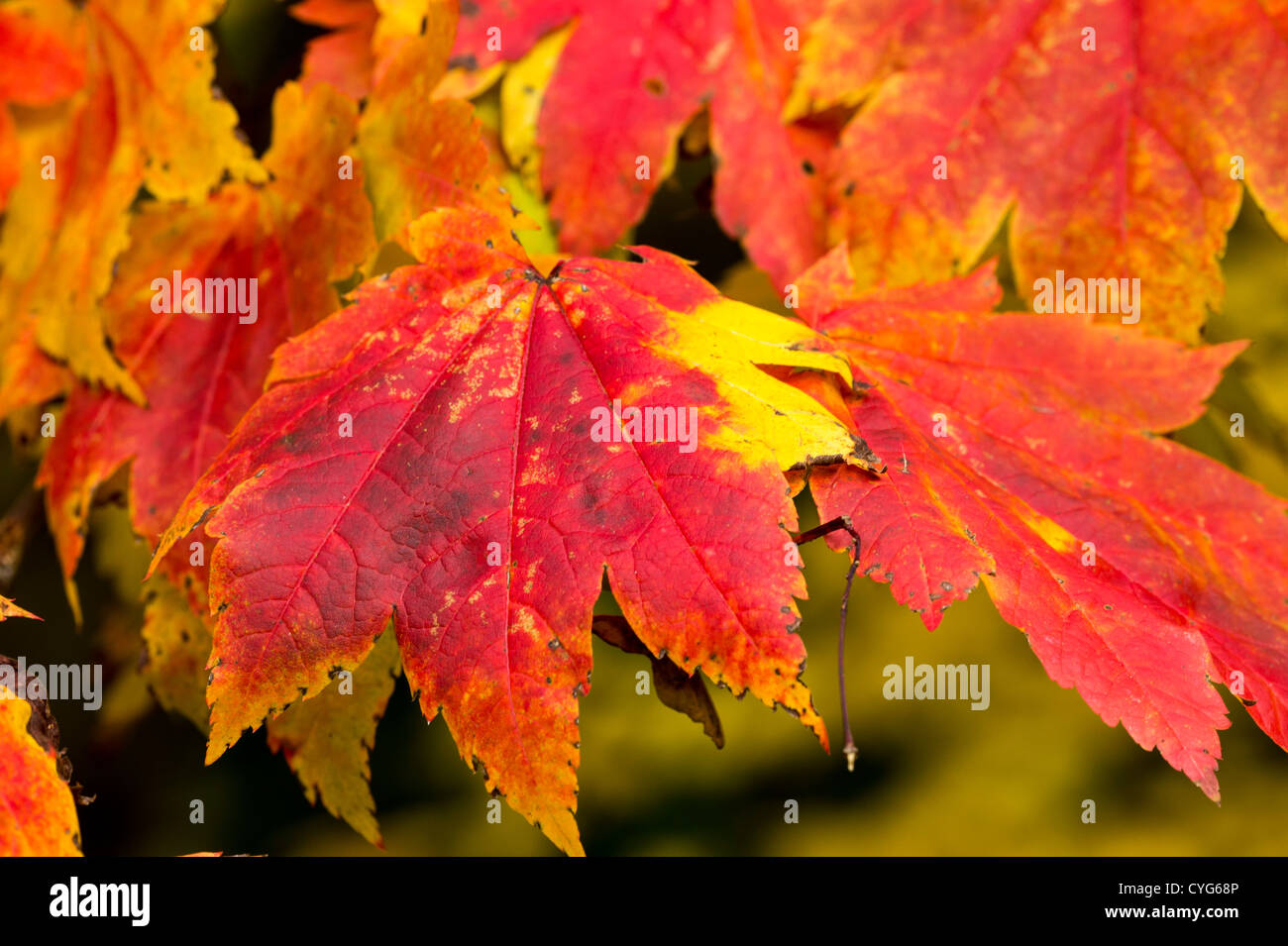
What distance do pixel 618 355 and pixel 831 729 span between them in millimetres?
614

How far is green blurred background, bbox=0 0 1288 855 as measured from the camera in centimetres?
97

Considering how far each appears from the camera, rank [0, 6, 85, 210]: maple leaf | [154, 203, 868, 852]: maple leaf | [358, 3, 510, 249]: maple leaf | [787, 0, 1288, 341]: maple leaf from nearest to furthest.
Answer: [154, 203, 868, 852]: maple leaf < [358, 3, 510, 249]: maple leaf < [787, 0, 1288, 341]: maple leaf < [0, 6, 85, 210]: maple leaf

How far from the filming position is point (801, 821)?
41.4 inches

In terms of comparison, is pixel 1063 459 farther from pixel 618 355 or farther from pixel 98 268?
pixel 98 268

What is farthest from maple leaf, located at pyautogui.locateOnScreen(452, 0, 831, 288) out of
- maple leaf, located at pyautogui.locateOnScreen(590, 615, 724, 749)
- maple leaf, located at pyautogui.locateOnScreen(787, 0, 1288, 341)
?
maple leaf, located at pyautogui.locateOnScreen(590, 615, 724, 749)

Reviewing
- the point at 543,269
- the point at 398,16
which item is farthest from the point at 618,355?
the point at 398,16

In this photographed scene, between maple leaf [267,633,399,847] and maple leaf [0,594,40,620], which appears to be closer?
maple leaf [0,594,40,620]

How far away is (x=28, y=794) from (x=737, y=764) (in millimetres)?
715

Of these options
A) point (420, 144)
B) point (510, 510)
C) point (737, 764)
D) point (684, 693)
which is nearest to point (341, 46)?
point (420, 144)

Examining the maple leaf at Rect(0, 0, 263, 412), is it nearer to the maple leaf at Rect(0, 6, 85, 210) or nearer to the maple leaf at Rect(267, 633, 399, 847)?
the maple leaf at Rect(0, 6, 85, 210)

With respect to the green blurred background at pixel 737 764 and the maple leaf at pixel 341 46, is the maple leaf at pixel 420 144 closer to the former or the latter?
the maple leaf at pixel 341 46

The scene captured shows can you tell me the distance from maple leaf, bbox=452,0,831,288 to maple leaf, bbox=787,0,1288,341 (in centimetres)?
3

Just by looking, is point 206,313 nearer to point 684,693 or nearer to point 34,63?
point 34,63

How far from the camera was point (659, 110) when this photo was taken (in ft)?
2.53
